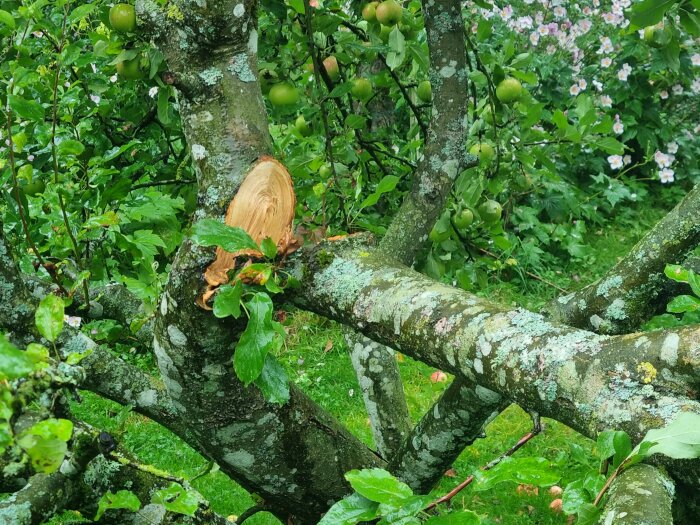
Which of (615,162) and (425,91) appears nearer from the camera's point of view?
(425,91)

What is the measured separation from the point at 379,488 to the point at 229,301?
0.42m

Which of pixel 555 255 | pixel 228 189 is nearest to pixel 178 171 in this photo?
pixel 228 189

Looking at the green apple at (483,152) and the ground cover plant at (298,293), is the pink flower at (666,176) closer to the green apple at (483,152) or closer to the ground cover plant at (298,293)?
the ground cover plant at (298,293)

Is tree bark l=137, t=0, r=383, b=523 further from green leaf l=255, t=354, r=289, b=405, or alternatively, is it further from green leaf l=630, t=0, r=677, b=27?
green leaf l=630, t=0, r=677, b=27

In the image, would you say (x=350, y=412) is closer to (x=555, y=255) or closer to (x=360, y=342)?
(x=360, y=342)

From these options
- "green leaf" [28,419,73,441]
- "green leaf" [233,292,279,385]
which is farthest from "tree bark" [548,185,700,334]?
"green leaf" [28,419,73,441]

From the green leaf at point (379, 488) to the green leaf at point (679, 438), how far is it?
0.31 meters

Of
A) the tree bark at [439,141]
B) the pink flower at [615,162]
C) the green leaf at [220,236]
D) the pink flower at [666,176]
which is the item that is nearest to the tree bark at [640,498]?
the green leaf at [220,236]

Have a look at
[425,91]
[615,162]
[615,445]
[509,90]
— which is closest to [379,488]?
[615,445]

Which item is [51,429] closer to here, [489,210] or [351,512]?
[351,512]

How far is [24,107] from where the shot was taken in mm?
1701

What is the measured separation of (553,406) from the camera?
1035mm

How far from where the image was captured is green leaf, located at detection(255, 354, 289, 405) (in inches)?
53.9

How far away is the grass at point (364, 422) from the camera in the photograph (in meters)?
3.19
